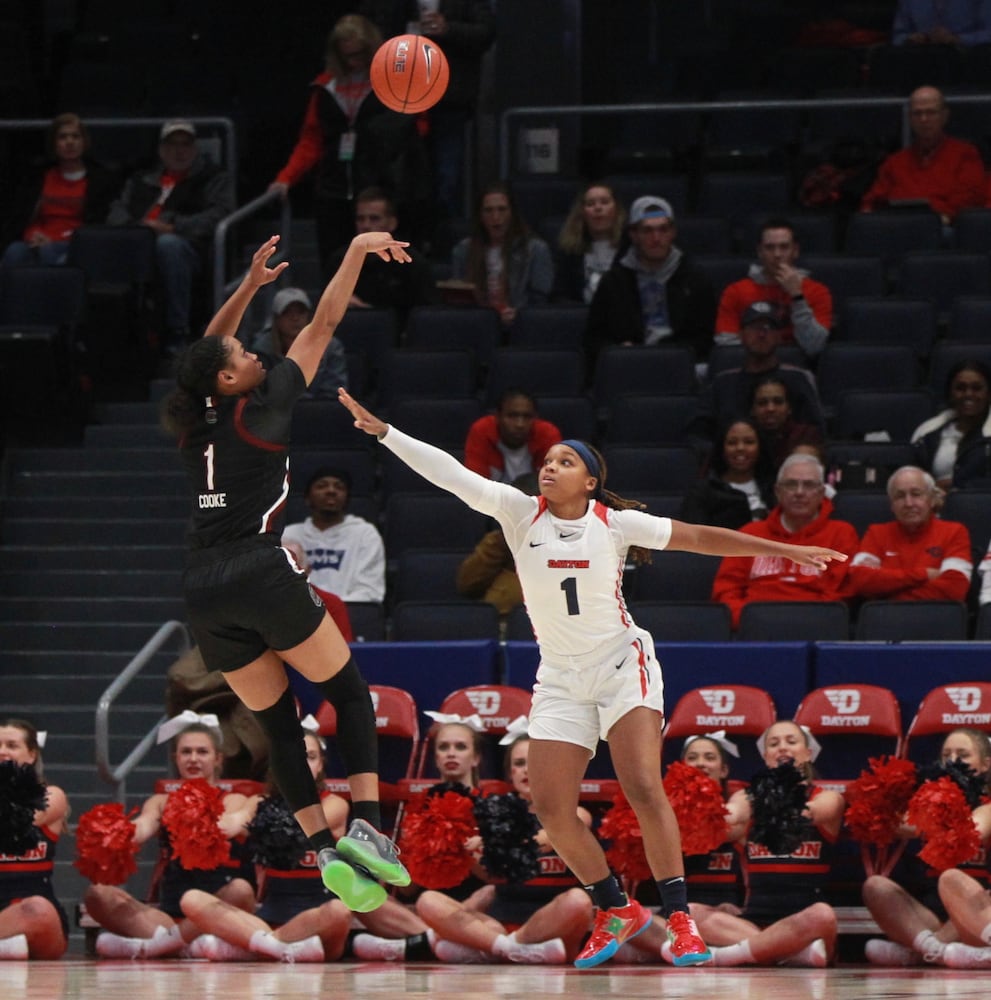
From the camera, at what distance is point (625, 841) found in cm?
941

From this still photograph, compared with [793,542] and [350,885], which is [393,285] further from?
[350,885]

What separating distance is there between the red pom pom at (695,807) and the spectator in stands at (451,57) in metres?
6.04

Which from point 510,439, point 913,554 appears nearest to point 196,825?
point 510,439

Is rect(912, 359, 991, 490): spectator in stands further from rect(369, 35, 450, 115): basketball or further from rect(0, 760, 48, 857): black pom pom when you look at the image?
rect(0, 760, 48, 857): black pom pom

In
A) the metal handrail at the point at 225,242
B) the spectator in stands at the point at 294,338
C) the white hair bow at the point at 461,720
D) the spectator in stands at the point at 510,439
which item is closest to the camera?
the white hair bow at the point at 461,720

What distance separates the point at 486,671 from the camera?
1042 centimetres

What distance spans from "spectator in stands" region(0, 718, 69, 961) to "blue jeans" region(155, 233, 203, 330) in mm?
4218

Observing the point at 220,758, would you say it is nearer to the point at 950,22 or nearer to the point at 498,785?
the point at 498,785

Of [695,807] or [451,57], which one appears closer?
[695,807]

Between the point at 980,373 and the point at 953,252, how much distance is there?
171 cm

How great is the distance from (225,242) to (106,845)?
5.45 m

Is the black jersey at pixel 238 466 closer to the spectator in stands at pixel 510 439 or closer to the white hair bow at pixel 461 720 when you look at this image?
the white hair bow at pixel 461 720

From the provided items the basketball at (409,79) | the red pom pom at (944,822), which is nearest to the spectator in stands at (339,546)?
the basketball at (409,79)

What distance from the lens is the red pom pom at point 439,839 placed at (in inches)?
371
